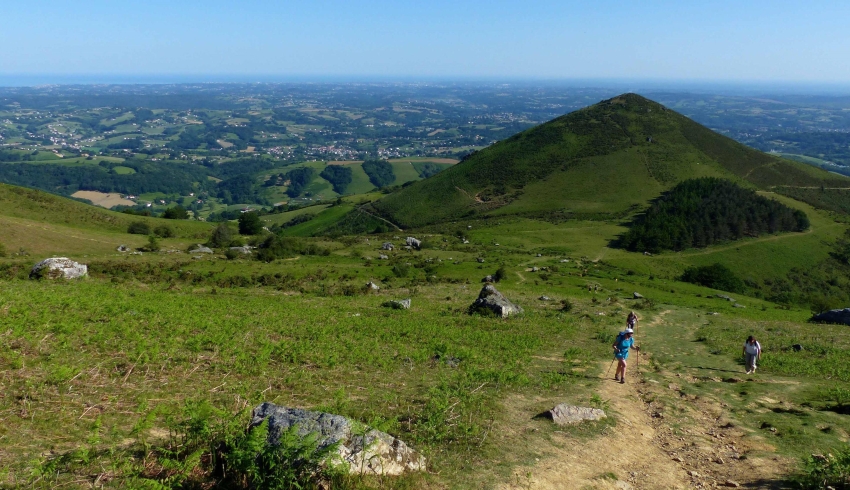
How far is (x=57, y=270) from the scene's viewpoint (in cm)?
3441

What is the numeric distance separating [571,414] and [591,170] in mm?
141253

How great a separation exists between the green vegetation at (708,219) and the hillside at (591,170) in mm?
16042

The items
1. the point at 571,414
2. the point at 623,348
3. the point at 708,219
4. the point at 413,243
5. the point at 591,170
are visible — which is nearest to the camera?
the point at 571,414

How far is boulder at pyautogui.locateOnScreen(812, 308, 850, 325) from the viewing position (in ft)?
127

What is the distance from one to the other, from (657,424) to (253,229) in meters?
88.7

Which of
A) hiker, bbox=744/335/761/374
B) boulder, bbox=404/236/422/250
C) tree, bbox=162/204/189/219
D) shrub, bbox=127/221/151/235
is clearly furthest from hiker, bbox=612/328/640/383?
tree, bbox=162/204/189/219

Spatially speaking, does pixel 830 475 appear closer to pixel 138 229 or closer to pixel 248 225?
pixel 138 229

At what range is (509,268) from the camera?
62.2 meters

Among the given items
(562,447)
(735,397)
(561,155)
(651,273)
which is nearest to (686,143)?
(561,155)

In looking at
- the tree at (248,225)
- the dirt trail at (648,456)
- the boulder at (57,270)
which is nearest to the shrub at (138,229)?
the tree at (248,225)

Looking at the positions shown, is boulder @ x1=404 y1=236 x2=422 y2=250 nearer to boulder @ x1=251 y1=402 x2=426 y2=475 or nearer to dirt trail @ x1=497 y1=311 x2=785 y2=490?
dirt trail @ x1=497 y1=311 x2=785 y2=490

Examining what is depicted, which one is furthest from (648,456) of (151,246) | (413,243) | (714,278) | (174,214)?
(174,214)

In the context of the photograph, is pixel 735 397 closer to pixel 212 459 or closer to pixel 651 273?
pixel 212 459

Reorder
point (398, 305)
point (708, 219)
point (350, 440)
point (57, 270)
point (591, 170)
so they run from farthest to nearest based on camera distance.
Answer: point (591, 170)
point (708, 219)
point (398, 305)
point (57, 270)
point (350, 440)
